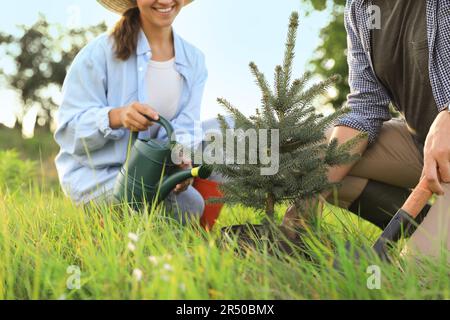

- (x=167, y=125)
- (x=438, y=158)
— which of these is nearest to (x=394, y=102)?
(x=438, y=158)

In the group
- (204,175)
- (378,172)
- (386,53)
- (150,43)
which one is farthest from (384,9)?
(150,43)

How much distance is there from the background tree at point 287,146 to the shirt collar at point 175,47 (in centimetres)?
119

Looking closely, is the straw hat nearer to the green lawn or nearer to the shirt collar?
the shirt collar

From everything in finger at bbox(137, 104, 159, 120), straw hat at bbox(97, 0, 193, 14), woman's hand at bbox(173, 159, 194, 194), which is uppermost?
straw hat at bbox(97, 0, 193, 14)

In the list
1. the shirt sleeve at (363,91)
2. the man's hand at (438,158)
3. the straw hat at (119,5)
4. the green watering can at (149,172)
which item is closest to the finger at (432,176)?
the man's hand at (438,158)

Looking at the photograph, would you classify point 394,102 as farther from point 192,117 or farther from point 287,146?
point 192,117

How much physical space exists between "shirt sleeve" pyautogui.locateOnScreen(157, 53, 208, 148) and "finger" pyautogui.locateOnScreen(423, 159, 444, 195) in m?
1.41

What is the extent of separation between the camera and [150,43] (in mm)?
3773

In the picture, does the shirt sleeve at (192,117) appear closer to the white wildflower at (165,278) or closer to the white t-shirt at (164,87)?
the white t-shirt at (164,87)

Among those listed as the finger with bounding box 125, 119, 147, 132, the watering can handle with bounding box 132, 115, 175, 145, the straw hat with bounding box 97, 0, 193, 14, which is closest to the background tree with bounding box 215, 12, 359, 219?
the watering can handle with bounding box 132, 115, 175, 145

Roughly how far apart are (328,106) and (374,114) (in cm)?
632

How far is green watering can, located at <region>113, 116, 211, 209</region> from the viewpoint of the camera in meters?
3.21

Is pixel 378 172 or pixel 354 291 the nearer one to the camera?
pixel 354 291
